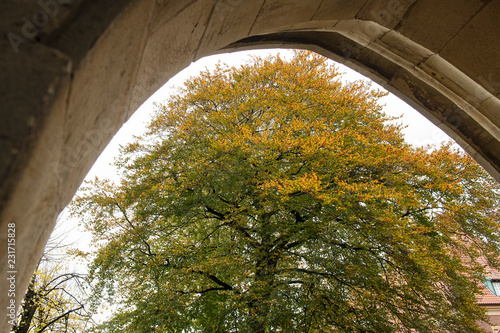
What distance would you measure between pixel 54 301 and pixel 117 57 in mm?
11919

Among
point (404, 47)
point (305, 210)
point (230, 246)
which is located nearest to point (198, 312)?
point (230, 246)

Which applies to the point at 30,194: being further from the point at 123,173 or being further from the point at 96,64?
the point at 123,173

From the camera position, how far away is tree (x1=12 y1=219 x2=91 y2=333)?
8.49 metres

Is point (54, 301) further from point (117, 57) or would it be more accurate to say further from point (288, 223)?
point (117, 57)

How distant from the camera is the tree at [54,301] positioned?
849 centimetres

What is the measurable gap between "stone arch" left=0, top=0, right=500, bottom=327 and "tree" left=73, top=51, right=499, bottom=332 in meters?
4.35

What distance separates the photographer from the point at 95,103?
92 centimetres

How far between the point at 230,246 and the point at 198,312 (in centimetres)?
197

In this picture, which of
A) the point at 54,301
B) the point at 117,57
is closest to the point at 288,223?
the point at 117,57

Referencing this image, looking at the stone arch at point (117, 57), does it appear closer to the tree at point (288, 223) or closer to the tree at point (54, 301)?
the tree at point (288, 223)

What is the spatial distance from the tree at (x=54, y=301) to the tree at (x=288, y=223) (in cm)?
119

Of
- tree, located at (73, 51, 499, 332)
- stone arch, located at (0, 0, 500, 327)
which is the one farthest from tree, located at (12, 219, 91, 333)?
stone arch, located at (0, 0, 500, 327)

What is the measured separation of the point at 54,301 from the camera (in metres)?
9.82

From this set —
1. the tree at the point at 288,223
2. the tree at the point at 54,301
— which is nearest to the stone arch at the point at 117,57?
the tree at the point at 288,223
